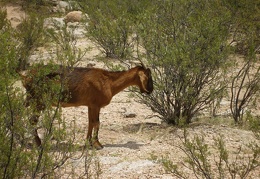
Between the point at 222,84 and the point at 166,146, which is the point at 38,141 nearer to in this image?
the point at 166,146

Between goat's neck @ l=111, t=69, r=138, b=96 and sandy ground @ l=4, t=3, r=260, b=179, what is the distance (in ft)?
3.13

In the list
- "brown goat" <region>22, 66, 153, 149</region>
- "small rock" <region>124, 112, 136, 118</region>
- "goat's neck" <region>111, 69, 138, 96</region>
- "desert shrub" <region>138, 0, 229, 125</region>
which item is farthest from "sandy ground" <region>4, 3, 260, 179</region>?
"goat's neck" <region>111, 69, 138, 96</region>

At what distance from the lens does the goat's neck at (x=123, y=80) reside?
8.39 m

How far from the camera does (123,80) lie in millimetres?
8422

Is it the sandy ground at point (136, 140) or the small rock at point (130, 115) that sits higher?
the small rock at point (130, 115)

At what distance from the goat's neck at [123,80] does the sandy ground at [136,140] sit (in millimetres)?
954

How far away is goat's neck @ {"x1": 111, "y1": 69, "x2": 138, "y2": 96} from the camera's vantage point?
8391mm

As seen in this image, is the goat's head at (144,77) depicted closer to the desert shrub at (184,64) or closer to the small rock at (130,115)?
the desert shrub at (184,64)

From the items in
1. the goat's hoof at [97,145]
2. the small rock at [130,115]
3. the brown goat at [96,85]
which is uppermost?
A: the brown goat at [96,85]

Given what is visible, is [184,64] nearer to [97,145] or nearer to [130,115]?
[97,145]

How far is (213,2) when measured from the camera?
16.2m

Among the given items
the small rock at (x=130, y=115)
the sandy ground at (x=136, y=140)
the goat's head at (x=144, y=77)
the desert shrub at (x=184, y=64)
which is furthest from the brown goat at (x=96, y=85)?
the small rock at (x=130, y=115)

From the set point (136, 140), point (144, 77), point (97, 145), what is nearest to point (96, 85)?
point (144, 77)

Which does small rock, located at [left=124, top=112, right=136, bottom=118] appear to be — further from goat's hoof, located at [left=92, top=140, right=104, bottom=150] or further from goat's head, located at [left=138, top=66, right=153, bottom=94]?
goat's hoof, located at [left=92, top=140, right=104, bottom=150]
